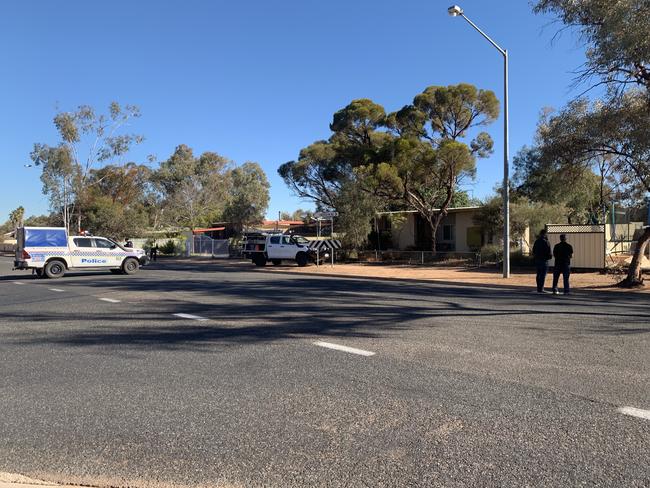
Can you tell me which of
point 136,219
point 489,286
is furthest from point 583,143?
point 136,219

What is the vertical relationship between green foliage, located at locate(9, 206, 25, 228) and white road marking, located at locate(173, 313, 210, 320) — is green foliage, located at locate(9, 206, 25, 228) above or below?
above

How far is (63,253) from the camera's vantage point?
74.7ft

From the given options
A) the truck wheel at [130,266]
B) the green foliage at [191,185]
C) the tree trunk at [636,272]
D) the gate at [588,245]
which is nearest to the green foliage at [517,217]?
the gate at [588,245]

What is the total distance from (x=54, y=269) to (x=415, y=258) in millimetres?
18264

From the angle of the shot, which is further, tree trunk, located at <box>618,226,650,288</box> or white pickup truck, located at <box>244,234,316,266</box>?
white pickup truck, located at <box>244,234,316,266</box>

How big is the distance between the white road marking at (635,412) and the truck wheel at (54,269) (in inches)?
870

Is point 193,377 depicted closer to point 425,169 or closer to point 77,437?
point 77,437

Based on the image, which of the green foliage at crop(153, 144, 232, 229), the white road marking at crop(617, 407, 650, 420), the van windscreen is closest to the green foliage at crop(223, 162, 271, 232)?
the green foliage at crop(153, 144, 232, 229)

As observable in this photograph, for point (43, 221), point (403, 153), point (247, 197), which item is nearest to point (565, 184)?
point (403, 153)

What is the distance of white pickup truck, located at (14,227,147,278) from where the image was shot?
22.1 m

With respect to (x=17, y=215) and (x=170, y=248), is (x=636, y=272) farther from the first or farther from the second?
(x=17, y=215)

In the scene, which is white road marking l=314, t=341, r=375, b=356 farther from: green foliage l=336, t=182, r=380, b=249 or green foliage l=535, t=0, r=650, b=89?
green foliage l=336, t=182, r=380, b=249

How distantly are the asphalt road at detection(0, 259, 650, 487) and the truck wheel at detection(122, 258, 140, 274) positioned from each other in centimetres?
1361

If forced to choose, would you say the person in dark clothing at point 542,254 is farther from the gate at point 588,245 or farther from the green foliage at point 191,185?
the green foliage at point 191,185
